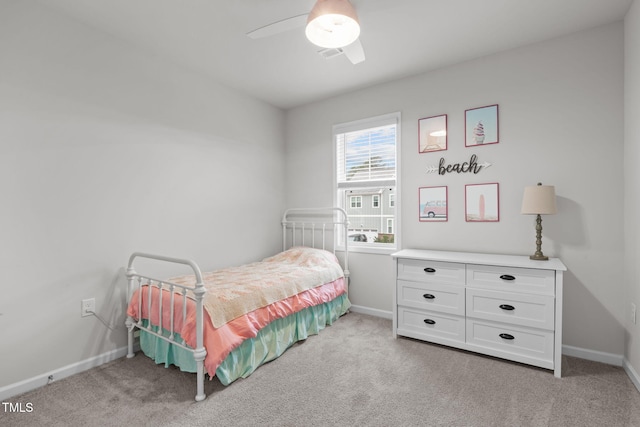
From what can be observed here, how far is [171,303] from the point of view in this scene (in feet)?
6.84

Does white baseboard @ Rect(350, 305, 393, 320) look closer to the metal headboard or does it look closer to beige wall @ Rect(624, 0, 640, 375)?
the metal headboard

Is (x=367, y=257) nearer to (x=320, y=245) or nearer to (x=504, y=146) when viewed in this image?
(x=320, y=245)

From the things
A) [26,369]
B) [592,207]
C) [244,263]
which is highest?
[592,207]

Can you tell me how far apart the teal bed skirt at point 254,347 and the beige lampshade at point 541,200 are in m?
1.96

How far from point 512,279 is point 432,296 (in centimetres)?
61

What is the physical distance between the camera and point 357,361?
7.80 feet

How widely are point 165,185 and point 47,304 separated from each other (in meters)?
1.19

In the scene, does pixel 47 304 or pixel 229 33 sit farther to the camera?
pixel 229 33

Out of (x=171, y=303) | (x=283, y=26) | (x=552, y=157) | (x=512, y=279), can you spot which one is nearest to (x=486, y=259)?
(x=512, y=279)

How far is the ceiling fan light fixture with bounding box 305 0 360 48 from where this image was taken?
164 cm

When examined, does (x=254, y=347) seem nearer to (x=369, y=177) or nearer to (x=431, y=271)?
(x=431, y=271)

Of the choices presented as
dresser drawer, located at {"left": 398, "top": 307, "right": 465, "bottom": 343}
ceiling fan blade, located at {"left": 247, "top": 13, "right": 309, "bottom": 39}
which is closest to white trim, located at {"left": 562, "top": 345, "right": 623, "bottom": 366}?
dresser drawer, located at {"left": 398, "top": 307, "right": 465, "bottom": 343}

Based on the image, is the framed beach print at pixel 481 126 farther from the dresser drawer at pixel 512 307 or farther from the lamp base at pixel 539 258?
the dresser drawer at pixel 512 307

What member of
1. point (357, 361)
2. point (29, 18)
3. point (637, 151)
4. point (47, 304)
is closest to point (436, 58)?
point (637, 151)
